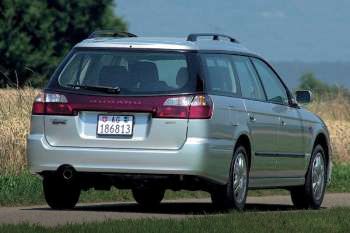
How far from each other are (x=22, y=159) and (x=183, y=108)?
6312 mm

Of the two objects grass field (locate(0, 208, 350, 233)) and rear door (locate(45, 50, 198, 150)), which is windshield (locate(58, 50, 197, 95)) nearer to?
rear door (locate(45, 50, 198, 150))

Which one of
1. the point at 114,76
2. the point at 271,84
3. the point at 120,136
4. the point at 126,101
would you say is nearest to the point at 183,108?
the point at 126,101

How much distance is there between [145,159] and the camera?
14.5 meters

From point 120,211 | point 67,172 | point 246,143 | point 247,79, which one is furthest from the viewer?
point 247,79

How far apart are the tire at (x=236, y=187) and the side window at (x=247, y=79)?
0.70 meters

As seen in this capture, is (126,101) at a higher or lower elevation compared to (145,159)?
higher

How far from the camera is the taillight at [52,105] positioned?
48.3 feet

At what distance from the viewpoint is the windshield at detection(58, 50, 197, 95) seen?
1468 cm

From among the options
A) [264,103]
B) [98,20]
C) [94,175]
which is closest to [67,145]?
[94,175]

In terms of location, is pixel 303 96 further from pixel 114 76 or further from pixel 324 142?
pixel 114 76

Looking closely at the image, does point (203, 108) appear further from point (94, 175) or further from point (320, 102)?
point (320, 102)

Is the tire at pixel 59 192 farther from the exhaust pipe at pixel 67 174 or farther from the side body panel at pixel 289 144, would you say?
the side body panel at pixel 289 144

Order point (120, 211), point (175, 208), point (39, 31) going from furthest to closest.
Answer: point (39, 31) → point (175, 208) → point (120, 211)

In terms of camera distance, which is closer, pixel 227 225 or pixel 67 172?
pixel 227 225
